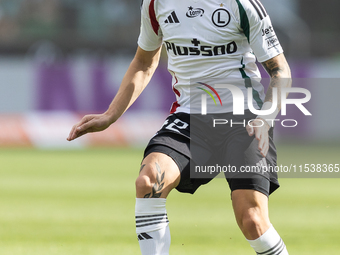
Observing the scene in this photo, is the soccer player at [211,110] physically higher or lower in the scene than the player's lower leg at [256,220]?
higher

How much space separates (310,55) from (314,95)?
2.60 meters

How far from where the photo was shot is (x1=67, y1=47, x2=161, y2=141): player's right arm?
3428 millimetres

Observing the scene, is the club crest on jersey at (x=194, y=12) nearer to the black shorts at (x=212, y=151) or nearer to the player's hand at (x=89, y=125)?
the black shorts at (x=212, y=151)

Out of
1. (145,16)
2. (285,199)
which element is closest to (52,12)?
(285,199)

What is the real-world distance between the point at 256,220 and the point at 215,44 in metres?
1.03

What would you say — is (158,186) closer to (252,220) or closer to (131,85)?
(252,220)

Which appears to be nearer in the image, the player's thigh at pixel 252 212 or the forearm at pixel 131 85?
the player's thigh at pixel 252 212

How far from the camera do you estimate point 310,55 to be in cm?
1525

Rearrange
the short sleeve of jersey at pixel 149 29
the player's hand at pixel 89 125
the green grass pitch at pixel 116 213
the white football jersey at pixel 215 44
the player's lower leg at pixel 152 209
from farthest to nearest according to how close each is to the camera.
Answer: the green grass pitch at pixel 116 213 → the short sleeve of jersey at pixel 149 29 → the player's hand at pixel 89 125 → the white football jersey at pixel 215 44 → the player's lower leg at pixel 152 209

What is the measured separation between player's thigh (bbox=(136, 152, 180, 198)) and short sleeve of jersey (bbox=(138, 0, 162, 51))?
88cm

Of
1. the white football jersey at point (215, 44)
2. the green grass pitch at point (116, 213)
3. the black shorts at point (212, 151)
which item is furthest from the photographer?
the green grass pitch at point (116, 213)

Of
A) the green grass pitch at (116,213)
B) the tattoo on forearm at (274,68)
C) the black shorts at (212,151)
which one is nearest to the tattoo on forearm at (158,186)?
the black shorts at (212,151)

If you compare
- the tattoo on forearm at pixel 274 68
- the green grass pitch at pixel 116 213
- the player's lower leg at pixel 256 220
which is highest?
the tattoo on forearm at pixel 274 68

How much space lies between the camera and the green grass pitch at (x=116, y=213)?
15.1ft
